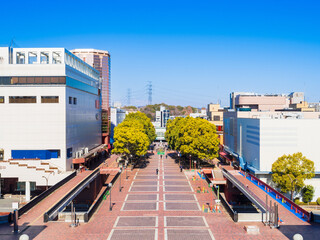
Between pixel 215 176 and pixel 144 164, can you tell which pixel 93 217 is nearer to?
pixel 215 176

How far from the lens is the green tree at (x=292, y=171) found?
157 ft

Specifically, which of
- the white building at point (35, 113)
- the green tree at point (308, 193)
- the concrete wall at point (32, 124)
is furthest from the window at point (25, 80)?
the green tree at point (308, 193)

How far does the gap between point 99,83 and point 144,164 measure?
96.6 ft

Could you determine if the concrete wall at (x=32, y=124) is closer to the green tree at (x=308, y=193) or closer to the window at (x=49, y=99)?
the window at (x=49, y=99)

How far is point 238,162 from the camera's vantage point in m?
67.2

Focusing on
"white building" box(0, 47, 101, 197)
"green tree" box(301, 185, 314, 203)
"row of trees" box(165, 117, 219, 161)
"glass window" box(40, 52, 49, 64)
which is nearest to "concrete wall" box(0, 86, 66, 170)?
"white building" box(0, 47, 101, 197)

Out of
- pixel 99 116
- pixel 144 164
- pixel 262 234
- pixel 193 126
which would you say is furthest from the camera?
pixel 99 116

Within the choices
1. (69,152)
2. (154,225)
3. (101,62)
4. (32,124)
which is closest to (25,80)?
(32,124)

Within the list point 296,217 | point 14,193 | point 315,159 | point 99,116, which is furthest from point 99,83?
point 296,217

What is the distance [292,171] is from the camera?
48219mm

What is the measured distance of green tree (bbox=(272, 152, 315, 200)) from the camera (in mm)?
47781

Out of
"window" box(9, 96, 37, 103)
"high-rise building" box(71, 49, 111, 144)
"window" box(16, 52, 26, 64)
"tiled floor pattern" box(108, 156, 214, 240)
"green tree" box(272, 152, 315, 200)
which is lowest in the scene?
"tiled floor pattern" box(108, 156, 214, 240)

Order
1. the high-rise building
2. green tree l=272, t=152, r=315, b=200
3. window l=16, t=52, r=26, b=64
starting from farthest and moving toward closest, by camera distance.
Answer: the high-rise building
window l=16, t=52, r=26, b=64
green tree l=272, t=152, r=315, b=200

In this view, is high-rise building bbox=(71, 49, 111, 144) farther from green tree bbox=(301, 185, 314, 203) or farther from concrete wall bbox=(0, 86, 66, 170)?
green tree bbox=(301, 185, 314, 203)
